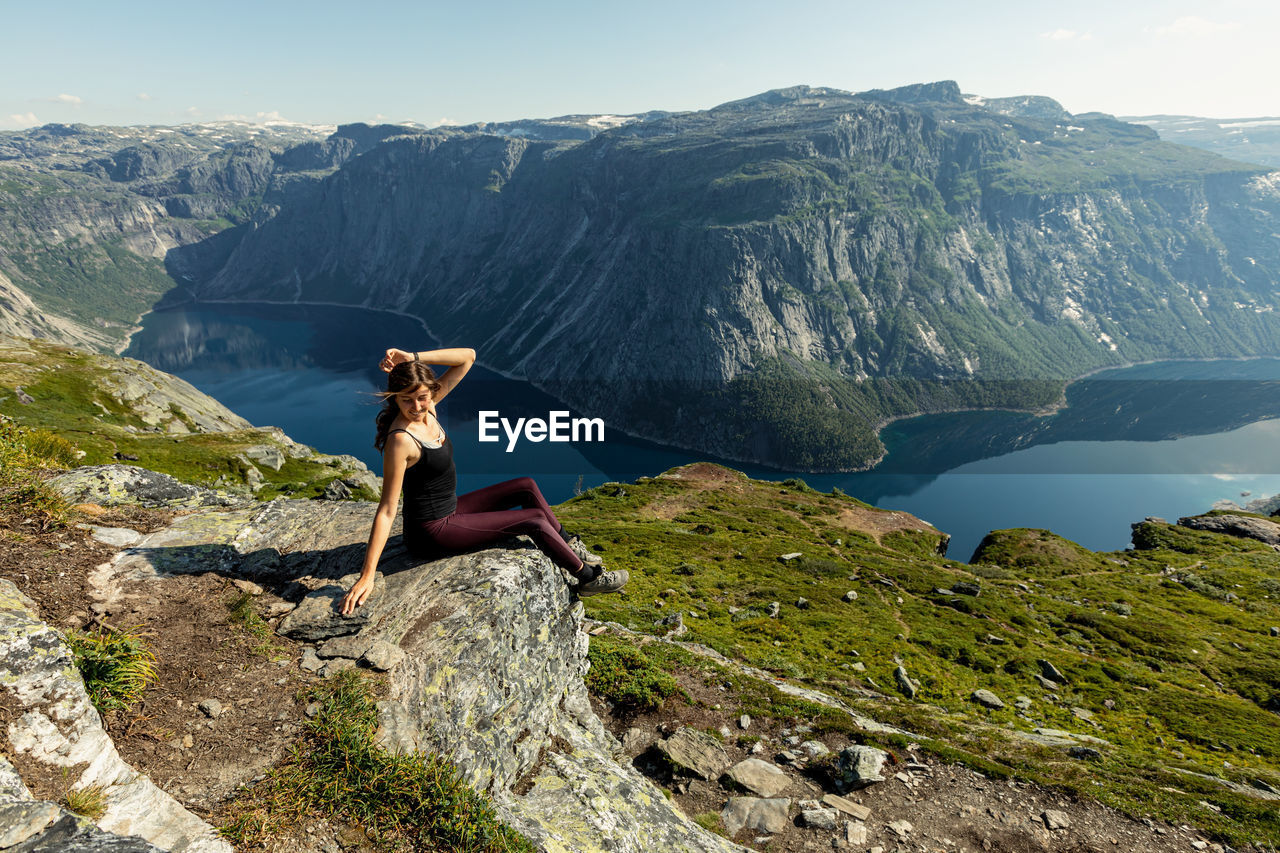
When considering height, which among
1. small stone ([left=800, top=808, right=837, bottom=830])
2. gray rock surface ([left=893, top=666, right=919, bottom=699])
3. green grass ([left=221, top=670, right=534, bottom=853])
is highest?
green grass ([left=221, top=670, right=534, bottom=853])

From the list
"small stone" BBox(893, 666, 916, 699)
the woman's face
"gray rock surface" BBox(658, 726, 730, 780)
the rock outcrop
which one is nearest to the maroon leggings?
the rock outcrop

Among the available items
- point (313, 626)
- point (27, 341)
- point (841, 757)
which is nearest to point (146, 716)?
point (313, 626)

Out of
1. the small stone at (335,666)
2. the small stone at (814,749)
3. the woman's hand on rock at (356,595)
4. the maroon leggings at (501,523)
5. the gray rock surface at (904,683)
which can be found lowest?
the gray rock surface at (904,683)

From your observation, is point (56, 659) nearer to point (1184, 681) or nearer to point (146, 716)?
point (146, 716)

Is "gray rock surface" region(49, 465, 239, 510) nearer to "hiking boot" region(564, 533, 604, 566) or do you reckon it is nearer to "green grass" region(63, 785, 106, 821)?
"green grass" region(63, 785, 106, 821)

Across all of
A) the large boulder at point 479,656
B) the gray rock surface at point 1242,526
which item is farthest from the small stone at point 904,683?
the gray rock surface at point 1242,526

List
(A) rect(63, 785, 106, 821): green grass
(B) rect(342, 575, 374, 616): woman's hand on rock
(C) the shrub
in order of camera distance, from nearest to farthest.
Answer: (A) rect(63, 785, 106, 821): green grass < (B) rect(342, 575, 374, 616): woman's hand on rock < (C) the shrub

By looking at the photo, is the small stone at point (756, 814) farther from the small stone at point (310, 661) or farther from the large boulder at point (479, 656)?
the small stone at point (310, 661)
